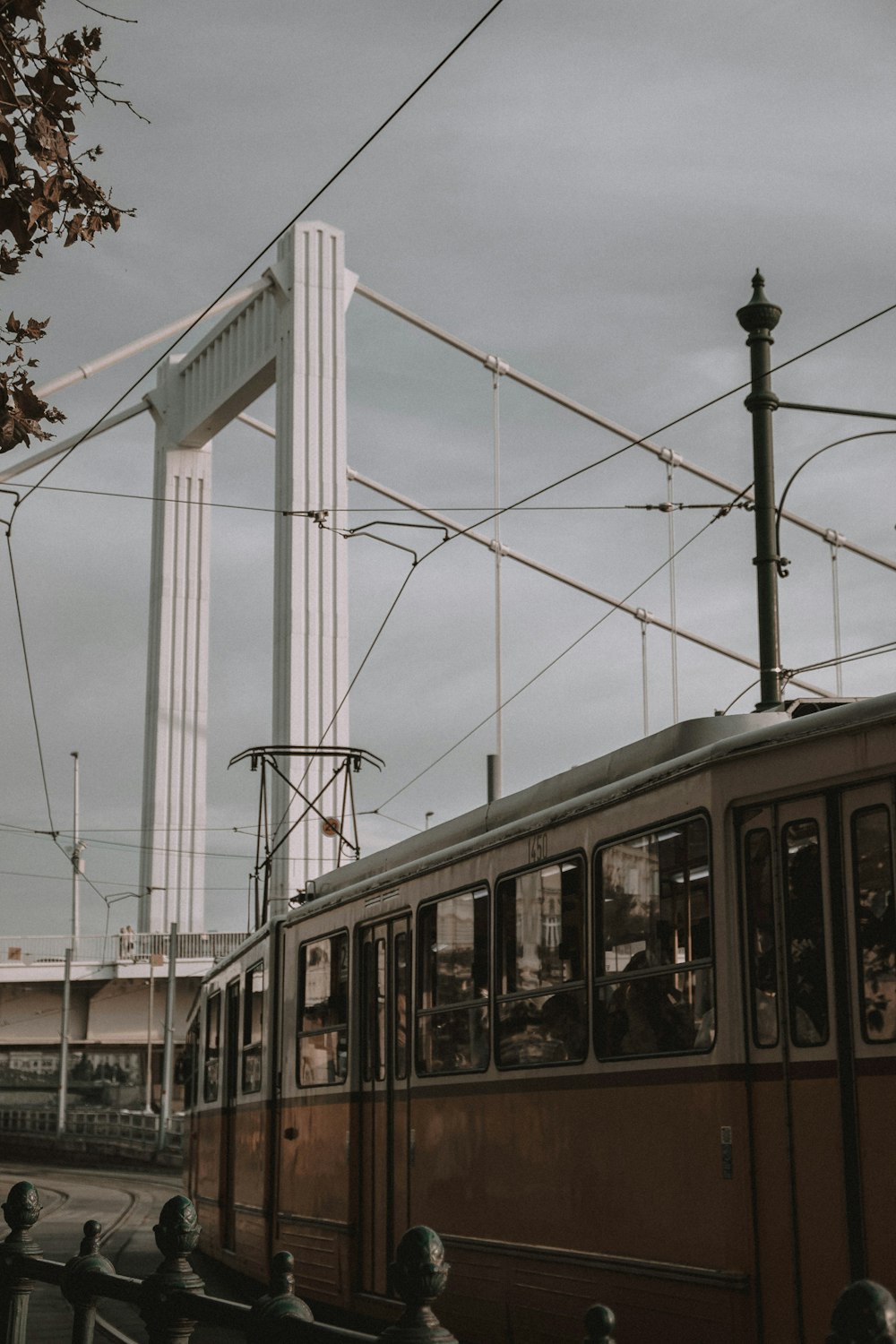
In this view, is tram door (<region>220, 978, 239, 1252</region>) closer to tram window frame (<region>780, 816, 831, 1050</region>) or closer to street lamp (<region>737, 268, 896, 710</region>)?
street lamp (<region>737, 268, 896, 710</region>)

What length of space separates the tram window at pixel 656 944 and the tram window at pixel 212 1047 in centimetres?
744

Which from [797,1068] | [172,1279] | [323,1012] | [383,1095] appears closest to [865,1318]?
[172,1279]

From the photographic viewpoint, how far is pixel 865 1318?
7.56 feet

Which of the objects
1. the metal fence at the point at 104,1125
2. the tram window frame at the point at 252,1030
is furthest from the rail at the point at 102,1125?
the tram window frame at the point at 252,1030

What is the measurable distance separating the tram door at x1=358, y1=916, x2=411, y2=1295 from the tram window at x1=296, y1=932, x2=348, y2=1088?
35cm

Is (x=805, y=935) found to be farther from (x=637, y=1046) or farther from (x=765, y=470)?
(x=765, y=470)

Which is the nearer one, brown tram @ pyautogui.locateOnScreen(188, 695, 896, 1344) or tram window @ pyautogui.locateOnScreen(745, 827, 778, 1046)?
brown tram @ pyautogui.locateOnScreen(188, 695, 896, 1344)

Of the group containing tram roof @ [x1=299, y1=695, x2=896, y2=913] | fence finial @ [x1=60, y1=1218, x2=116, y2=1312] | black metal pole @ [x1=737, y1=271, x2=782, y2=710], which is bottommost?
fence finial @ [x1=60, y1=1218, x2=116, y2=1312]

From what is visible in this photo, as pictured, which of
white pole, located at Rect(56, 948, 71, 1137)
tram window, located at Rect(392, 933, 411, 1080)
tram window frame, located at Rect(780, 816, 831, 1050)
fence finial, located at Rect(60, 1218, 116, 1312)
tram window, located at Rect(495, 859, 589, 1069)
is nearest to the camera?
fence finial, located at Rect(60, 1218, 116, 1312)

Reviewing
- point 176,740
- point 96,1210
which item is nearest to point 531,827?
point 96,1210

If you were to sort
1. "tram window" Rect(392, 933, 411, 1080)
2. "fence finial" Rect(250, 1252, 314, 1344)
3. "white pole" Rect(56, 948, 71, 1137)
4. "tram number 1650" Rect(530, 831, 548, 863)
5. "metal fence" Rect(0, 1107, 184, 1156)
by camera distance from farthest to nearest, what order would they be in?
"white pole" Rect(56, 948, 71, 1137), "metal fence" Rect(0, 1107, 184, 1156), "tram window" Rect(392, 933, 411, 1080), "tram number 1650" Rect(530, 831, 548, 863), "fence finial" Rect(250, 1252, 314, 1344)

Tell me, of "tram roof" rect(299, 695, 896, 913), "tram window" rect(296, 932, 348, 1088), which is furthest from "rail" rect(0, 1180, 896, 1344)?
"tram window" rect(296, 932, 348, 1088)

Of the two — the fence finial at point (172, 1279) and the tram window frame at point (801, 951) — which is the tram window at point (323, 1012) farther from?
the fence finial at point (172, 1279)

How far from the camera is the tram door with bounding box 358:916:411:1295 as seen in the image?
909 centimetres
